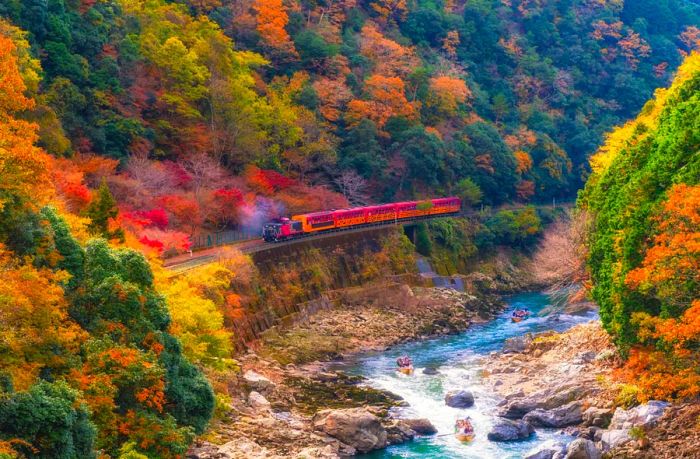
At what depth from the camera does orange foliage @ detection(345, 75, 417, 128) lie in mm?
69938

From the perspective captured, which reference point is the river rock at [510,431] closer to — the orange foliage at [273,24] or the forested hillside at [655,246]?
the forested hillside at [655,246]

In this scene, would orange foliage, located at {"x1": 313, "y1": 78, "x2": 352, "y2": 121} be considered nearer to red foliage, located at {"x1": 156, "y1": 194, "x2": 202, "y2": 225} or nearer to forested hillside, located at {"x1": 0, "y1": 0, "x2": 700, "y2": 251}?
forested hillside, located at {"x1": 0, "y1": 0, "x2": 700, "y2": 251}

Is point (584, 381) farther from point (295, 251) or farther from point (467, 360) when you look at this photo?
point (295, 251)

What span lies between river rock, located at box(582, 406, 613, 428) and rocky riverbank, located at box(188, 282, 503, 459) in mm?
5490

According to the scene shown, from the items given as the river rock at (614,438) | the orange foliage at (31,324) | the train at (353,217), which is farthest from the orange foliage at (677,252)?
the train at (353,217)

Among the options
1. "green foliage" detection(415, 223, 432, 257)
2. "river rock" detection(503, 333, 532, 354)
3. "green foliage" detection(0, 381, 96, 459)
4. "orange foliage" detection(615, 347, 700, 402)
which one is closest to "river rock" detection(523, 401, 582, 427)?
"orange foliage" detection(615, 347, 700, 402)

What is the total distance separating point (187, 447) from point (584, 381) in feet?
52.3

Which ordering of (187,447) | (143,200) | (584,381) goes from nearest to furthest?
(187,447) → (584,381) → (143,200)

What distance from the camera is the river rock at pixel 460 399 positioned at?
36844 millimetres

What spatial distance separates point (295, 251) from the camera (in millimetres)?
54531

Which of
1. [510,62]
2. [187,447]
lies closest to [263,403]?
[187,447]

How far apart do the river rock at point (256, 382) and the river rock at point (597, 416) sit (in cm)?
1272

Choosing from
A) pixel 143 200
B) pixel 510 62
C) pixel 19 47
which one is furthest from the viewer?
pixel 510 62

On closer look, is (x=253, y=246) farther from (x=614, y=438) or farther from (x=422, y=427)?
(x=614, y=438)
